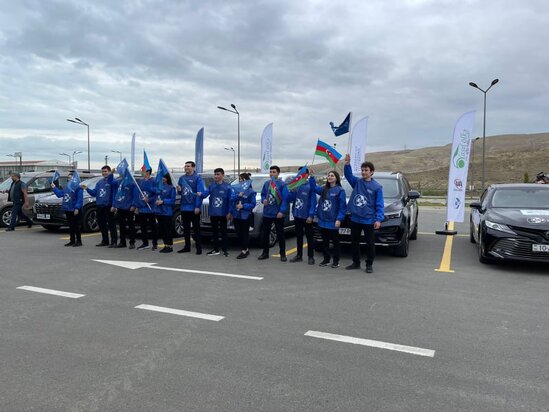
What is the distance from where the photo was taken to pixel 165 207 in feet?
30.7

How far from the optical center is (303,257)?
29.0ft

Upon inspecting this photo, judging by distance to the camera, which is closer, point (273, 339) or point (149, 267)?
point (273, 339)

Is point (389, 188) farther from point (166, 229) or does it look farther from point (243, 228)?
point (166, 229)

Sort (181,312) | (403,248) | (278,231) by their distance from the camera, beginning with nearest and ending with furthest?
(181,312)
(278,231)
(403,248)

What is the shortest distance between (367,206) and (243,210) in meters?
2.52

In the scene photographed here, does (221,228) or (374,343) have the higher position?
(221,228)

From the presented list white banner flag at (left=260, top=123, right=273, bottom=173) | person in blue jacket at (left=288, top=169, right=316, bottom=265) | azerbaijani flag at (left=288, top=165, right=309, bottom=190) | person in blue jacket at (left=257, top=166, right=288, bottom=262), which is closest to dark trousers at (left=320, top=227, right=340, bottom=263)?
person in blue jacket at (left=288, top=169, right=316, bottom=265)

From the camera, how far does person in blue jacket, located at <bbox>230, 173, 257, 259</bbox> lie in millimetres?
8578

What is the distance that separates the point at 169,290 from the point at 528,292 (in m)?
4.90

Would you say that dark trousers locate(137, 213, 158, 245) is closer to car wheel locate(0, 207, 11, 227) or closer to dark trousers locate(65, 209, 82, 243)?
dark trousers locate(65, 209, 82, 243)

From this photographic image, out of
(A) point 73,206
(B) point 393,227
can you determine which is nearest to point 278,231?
(B) point 393,227

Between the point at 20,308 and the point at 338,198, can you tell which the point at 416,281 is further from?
the point at 20,308

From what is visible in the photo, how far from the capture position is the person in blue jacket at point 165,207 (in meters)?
9.27

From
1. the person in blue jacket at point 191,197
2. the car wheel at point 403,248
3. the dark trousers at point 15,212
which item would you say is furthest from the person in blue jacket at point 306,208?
the dark trousers at point 15,212
